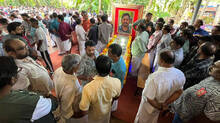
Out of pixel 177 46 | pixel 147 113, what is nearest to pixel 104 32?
pixel 177 46

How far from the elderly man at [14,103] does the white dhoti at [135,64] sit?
303 cm

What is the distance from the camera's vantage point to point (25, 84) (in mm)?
1407

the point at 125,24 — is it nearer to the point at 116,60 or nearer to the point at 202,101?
the point at 116,60

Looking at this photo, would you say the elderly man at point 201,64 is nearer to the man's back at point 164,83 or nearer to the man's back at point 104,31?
the man's back at point 164,83

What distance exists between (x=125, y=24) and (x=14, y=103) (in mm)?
4126

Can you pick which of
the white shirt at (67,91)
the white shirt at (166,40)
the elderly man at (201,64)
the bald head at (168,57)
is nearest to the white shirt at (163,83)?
the bald head at (168,57)

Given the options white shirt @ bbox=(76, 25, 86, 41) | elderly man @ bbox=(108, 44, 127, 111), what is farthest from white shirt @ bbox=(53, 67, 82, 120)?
white shirt @ bbox=(76, 25, 86, 41)

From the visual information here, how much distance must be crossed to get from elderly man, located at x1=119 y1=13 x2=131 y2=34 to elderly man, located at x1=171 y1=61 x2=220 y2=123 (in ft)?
10.7

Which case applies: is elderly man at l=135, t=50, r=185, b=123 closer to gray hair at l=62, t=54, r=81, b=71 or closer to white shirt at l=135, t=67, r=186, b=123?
white shirt at l=135, t=67, r=186, b=123

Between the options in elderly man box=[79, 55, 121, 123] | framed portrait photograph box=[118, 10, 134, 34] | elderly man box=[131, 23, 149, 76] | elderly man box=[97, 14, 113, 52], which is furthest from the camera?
framed portrait photograph box=[118, 10, 134, 34]

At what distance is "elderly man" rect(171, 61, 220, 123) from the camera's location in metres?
1.27

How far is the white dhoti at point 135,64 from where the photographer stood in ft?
12.0

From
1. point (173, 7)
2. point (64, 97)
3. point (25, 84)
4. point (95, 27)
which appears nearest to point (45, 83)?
point (25, 84)

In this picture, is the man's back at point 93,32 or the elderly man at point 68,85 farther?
the man's back at point 93,32
